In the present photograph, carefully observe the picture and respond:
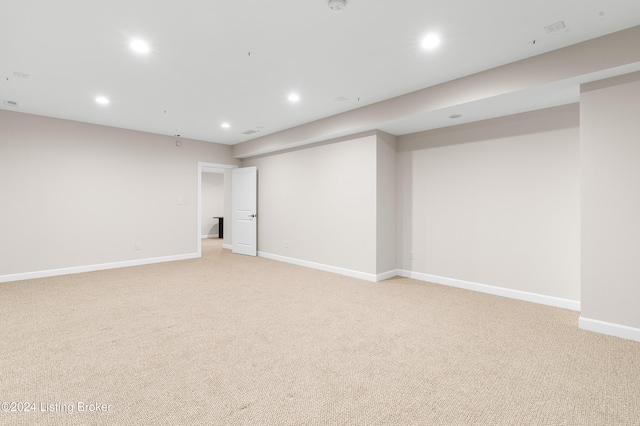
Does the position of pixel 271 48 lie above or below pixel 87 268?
above

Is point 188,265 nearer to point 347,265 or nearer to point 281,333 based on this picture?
point 347,265

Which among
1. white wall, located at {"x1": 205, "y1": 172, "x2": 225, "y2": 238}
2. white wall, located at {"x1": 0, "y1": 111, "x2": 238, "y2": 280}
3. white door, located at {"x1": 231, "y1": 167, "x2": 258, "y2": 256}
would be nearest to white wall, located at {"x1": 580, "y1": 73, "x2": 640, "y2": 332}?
white door, located at {"x1": 231, "y1": 167, "x2": 258, "y2": 256}

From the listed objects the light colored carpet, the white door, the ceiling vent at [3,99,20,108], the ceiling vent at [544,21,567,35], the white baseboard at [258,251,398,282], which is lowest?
the light colored carpet

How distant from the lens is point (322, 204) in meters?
5.66

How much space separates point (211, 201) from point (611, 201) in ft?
34.3

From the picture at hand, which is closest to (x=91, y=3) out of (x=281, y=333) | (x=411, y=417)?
(x=281, y=333)

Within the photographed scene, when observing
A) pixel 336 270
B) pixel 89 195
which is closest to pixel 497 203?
pixel 336 270

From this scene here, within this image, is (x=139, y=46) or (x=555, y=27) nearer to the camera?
(x=555, y=27)

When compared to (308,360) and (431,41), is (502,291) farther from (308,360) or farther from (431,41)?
(431,41)

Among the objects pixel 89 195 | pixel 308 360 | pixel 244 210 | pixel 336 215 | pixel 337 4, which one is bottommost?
pixel 308 360

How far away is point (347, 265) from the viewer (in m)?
5.21

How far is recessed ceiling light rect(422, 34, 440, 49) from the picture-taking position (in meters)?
2.68

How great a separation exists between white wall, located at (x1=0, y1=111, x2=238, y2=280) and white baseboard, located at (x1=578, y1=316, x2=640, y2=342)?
6.68m

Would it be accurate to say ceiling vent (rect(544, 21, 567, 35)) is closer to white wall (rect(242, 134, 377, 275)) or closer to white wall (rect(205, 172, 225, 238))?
white wall (rect(242, 134, 377, 275))
